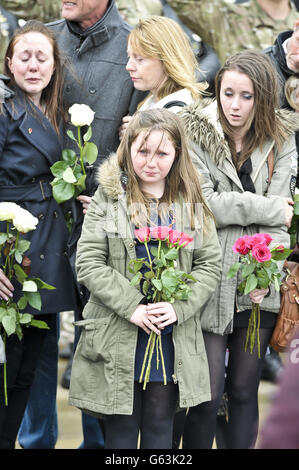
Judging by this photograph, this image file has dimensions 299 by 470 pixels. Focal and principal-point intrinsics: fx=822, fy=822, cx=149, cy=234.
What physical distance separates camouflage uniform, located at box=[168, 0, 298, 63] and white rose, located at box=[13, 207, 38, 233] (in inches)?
102

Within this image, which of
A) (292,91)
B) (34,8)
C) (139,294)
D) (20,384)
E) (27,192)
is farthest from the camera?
(34,8)

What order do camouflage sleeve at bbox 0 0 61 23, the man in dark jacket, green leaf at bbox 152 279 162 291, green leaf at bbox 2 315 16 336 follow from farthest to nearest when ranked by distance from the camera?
camouflage sleeve at bbox 0 0 61 23 → the man in dark jacket → green leaf at bbox 2 315 16 336 → green leaf at bbox 152 279 162 291

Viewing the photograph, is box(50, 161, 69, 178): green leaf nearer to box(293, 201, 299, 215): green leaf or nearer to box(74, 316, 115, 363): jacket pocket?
box(74, 316, 115, 363): jacket pocket

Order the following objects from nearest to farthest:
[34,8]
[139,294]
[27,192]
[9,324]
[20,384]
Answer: [139,294] → [9,324] → [27,192] → [20,384] → [34,8]

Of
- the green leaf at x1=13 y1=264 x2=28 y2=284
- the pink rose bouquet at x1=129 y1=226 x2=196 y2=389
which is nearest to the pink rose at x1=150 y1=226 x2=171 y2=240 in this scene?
the pink rose bouquet at x1=129 y1=226 x2=196 y2=389

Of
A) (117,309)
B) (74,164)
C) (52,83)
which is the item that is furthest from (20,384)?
(52,83)

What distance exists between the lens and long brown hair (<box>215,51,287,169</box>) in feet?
11.1

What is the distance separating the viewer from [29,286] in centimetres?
325

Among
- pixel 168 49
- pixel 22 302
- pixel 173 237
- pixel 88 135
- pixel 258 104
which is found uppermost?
pixel 168 49

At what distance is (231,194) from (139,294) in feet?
1.94

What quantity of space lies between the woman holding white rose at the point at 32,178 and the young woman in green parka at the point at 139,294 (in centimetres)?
33

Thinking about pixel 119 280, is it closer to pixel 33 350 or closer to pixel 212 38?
pixel 33 350

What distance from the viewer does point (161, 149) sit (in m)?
3.13

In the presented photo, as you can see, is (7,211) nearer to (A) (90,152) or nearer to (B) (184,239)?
(A) (90,152)
